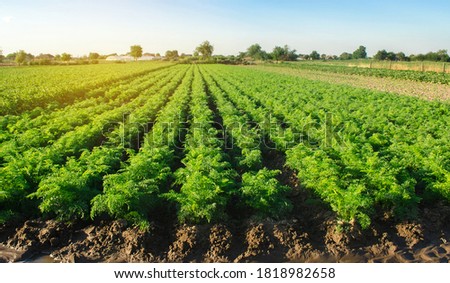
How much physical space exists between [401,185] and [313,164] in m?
1.96

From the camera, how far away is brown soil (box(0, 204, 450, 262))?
6.44 m

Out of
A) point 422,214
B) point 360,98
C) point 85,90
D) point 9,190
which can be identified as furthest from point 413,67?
point 9,190

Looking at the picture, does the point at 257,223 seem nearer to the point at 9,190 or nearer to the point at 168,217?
the point at 168,217

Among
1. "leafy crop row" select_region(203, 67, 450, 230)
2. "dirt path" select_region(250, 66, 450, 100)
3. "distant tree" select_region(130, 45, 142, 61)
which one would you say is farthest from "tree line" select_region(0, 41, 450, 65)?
"leafy crop row" select_region(203, 67, 450, 230)

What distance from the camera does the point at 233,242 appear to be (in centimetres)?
682

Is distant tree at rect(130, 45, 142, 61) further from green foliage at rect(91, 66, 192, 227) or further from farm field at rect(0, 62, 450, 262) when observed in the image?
green foliage at rect(91, 66, 192, 227)

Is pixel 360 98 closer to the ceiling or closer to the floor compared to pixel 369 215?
closer to the ceiling

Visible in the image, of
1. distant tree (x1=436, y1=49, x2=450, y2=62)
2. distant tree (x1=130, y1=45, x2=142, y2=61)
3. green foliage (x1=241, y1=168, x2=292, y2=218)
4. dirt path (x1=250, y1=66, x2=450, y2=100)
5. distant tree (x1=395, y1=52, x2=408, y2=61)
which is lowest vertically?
green foliage (x1=241, y1=168, x2=292, y2=218)

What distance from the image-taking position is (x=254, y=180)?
297 inches

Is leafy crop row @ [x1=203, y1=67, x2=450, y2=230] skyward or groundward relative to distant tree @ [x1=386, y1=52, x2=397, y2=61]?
groundward

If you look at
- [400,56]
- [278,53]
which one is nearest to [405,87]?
[400,56]

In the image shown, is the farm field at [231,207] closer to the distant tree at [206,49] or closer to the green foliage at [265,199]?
the green foliage at [265,199]

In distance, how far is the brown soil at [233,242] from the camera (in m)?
6.44

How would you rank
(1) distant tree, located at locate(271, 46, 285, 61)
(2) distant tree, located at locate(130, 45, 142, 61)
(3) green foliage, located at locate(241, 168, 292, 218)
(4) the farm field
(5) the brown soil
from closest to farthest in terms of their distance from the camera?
(5) the brown soil < (4) the farm field < (3) green foliage, located at locate(241, 168, 292, 218) < (1) distant tree, located at locate(271, 46, 285, 61) < (2) distant tree, located at locate(130, 45, 142, 61)
